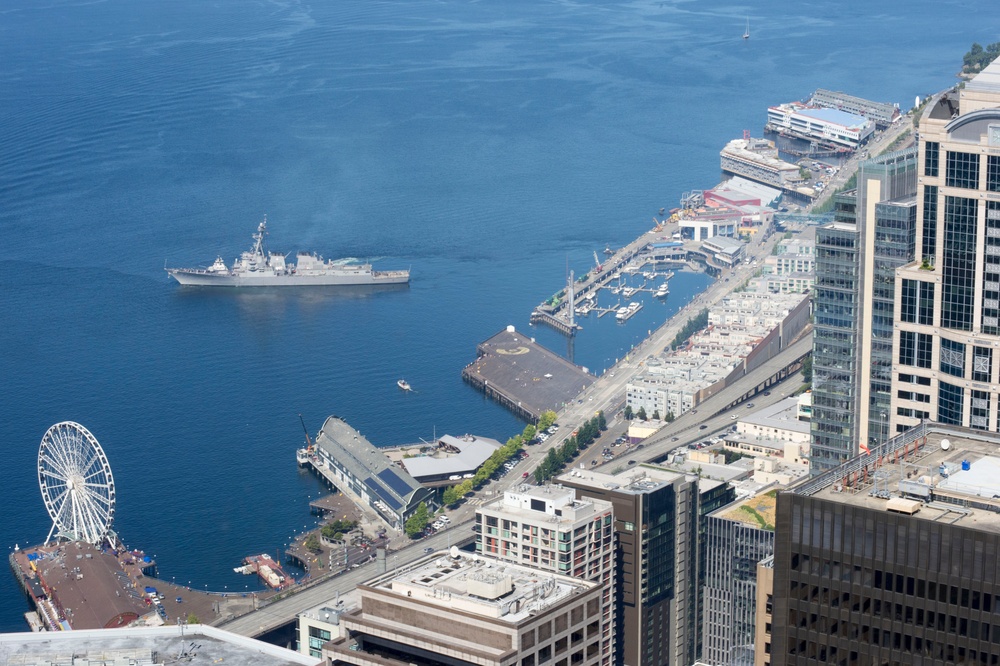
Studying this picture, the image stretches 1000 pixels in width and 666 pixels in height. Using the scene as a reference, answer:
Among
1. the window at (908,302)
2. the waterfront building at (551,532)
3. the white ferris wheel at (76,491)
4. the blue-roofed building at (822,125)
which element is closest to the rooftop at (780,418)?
the waterfront building at (551,532)

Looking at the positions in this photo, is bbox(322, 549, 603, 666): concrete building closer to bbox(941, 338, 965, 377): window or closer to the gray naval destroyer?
bbox(941, 338, 965, 377): window

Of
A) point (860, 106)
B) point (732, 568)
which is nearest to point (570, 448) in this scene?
point (732, 568)

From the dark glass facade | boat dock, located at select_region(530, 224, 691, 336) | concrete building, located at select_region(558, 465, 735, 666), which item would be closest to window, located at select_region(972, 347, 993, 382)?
concrete building, located at select_region(558, 465, 735, 666)

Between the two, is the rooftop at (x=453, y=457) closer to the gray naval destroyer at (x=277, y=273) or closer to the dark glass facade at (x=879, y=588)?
the gray naval destroyer at (x=277, y=273)

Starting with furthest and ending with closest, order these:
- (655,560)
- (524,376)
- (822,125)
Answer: (822,125) → (524,376) → (655,560)

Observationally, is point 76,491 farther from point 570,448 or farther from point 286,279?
point 286,279

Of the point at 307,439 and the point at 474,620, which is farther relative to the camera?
the point at 307,439

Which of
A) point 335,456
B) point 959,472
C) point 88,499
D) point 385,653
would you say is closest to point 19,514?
point 88,499
